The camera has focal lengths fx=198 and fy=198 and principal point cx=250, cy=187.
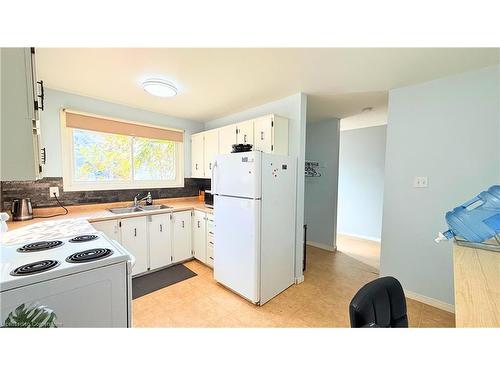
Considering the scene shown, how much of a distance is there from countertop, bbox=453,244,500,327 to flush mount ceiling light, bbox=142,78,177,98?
8.80ft

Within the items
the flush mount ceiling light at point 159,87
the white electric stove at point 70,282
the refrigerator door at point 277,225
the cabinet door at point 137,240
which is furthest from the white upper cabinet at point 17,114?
the cabinet door at point 137,240

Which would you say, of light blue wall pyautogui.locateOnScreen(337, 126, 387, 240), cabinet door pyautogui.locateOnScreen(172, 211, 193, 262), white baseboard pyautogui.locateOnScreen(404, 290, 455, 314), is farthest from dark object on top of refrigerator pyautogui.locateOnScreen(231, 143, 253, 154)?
light blue wall pyautogui.locateOnScreen(337, 126, 387, 240)

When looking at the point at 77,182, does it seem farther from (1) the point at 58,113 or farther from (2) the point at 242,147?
(2) the point at 242,147

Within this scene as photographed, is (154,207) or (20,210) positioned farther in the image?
(154,207)

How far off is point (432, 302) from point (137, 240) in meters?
3.50

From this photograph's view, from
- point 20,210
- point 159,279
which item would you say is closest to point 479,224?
point 159,279

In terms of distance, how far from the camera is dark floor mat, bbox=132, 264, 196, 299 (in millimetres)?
2355

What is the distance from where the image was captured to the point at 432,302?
212 cm

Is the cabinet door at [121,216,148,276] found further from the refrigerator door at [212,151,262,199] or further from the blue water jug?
the blue water jug
